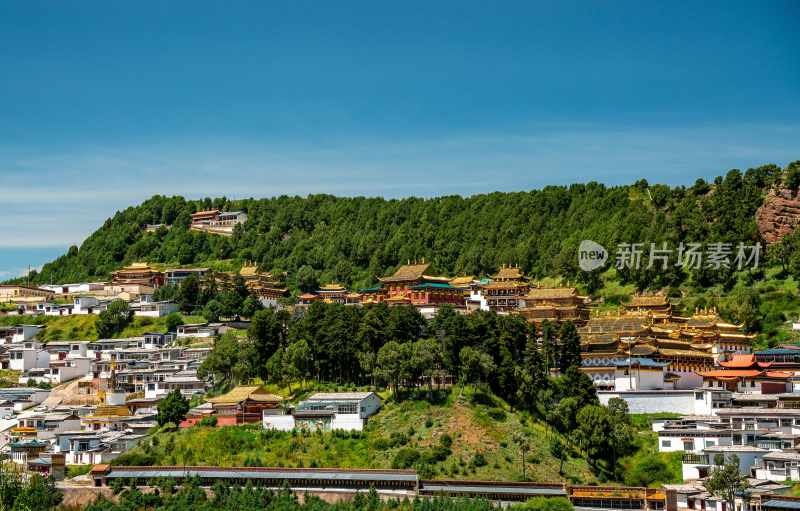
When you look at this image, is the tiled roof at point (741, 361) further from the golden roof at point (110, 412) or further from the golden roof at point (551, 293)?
the golden roof at point (110, 412)

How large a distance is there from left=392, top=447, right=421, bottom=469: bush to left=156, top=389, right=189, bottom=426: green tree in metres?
15.4

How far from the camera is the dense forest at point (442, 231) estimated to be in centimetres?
11169

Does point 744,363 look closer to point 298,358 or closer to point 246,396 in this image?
point 298,358

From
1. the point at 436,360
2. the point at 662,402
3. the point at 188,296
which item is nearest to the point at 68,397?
the point at 188,296

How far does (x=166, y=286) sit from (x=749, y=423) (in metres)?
59.6

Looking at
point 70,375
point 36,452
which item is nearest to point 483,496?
point 36,452

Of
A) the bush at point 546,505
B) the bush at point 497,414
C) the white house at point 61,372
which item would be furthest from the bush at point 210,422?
the white house at point 61,372

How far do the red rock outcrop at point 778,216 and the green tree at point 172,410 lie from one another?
52427 mm

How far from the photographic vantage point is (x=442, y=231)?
136 metres

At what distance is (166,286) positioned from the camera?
115625mm

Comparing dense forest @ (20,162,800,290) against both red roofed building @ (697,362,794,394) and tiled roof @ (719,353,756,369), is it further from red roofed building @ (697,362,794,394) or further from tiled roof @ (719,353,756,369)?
red roofed building @ (697,362,794,394)

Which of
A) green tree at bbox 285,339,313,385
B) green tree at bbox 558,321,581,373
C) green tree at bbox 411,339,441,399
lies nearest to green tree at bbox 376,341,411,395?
green tree at bbox 411,339,441,399

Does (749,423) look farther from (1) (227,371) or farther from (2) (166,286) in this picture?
(2) (166,286)

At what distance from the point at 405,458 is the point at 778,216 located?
51974 mm
